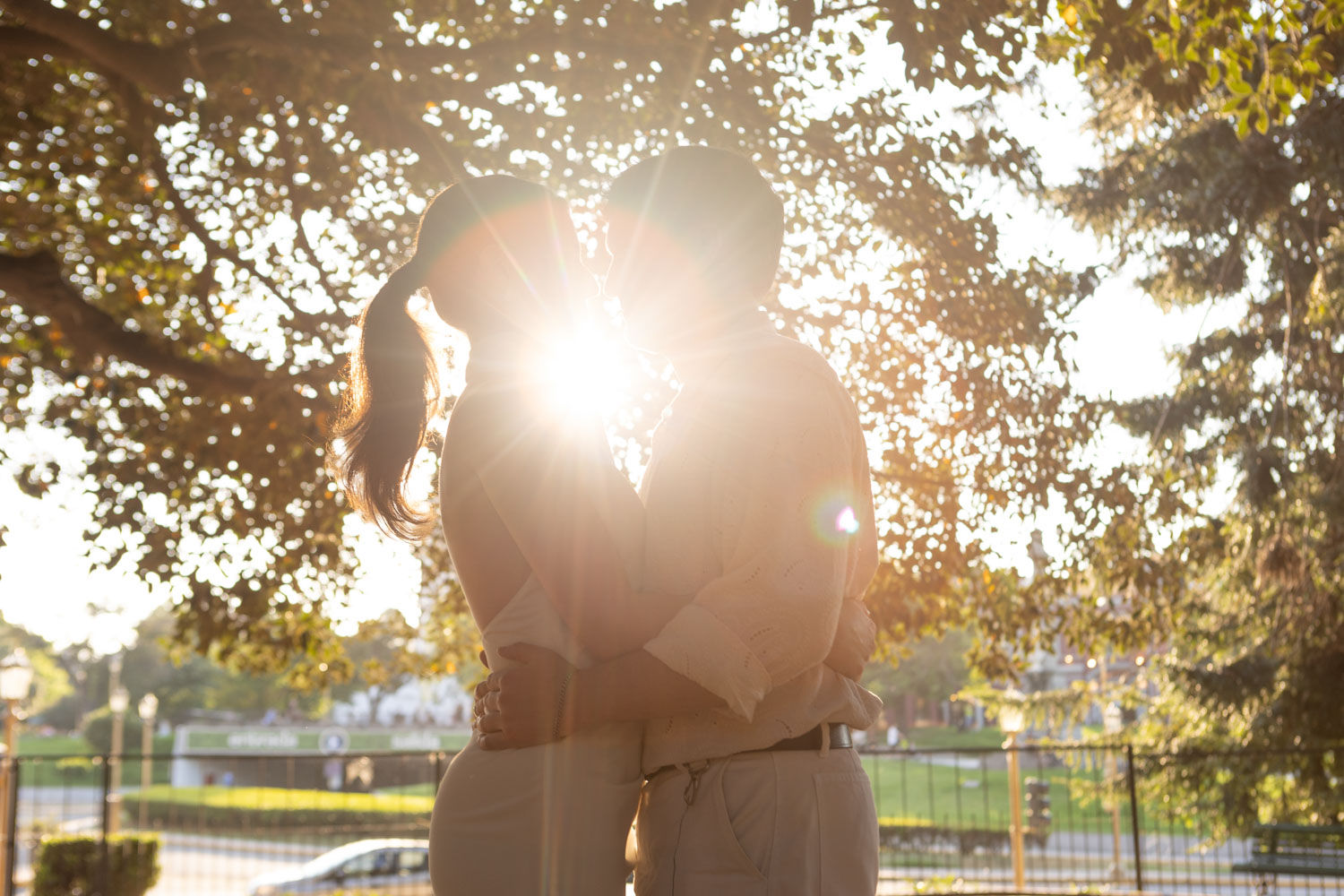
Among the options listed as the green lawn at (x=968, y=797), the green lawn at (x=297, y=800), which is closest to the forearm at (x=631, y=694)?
the green lawn at (x=297, y=800)

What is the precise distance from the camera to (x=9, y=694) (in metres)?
14.5

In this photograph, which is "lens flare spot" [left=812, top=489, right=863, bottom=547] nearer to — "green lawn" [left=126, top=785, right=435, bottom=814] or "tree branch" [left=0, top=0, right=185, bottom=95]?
"tree branch" [left=0, top=0, right=185, bottom=95]

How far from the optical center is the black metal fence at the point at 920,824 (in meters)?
12.7

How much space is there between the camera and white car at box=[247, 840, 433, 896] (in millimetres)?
17469

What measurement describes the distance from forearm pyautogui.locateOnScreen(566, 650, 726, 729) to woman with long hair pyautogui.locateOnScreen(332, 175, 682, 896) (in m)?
0.04

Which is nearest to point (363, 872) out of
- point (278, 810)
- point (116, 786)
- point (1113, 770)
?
point (278, 810)

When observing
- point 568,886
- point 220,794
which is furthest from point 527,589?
point 220,794

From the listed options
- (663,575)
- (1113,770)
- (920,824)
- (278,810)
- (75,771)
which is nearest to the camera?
(663,575)

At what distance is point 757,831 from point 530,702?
1.30 feet

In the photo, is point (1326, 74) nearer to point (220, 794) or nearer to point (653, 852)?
point (653, 852)

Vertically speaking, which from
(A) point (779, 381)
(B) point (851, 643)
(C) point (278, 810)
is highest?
(A) point (779, 381)

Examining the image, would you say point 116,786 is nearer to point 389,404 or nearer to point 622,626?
point 389,404

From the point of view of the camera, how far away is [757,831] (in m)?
1.79

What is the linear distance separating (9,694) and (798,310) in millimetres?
11727
